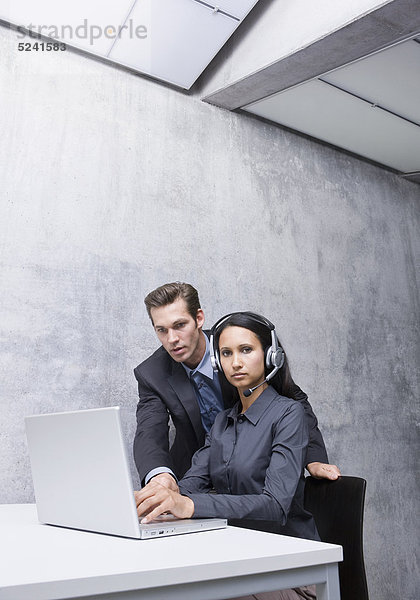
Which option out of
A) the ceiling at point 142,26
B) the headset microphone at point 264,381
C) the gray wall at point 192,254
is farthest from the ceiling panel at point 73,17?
the headset microphone at point 264,381

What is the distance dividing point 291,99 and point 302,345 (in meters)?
1.60

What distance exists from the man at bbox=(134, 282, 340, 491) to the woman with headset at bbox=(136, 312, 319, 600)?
0.40m

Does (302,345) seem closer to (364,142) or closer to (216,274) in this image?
(216,274)

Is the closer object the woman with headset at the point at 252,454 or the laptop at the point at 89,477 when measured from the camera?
the laptop at the point at 89,477

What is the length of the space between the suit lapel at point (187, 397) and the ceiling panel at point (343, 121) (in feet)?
6.61

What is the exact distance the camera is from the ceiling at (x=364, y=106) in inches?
134

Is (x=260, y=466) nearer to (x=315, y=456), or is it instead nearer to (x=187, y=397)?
(x=315, y=456)

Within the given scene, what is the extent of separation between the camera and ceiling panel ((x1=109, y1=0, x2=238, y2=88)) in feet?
9.89

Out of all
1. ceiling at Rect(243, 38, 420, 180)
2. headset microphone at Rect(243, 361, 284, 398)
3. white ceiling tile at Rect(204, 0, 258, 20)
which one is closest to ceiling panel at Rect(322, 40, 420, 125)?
ceiling at Rect(243, 38, 420, 180)

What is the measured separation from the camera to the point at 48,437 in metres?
1.44

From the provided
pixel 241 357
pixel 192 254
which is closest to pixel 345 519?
pixel 241 357

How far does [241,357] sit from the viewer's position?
2.00 m

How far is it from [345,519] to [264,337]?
662mm

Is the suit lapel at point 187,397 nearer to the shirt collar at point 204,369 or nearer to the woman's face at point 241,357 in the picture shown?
the shirt collar at point 204,369
